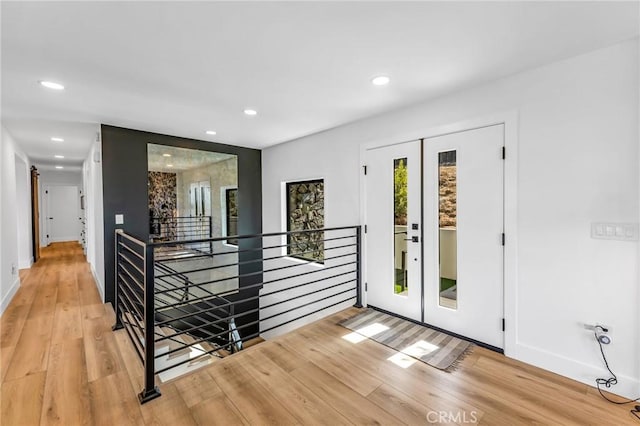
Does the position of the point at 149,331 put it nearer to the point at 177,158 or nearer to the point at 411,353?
the point at 411,353

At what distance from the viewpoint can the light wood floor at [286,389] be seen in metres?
1.72

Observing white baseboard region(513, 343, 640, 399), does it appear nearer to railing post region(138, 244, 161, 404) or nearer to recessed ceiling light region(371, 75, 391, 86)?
recessed ceiling light region(371, 75, 391, 86)

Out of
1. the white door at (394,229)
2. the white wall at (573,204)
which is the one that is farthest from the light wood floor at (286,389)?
the white door at (394,229)

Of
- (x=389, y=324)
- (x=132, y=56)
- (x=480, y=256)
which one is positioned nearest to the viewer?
(x=132, y=56)

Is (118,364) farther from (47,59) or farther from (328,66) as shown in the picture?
(328,66)

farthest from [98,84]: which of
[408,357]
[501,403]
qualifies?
[501,403]

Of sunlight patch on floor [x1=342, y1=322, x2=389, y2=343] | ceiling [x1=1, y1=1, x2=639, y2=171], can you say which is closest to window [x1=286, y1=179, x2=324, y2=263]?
sunlight patch on floor [x1=342, y1=322, x2=389, y2=343]

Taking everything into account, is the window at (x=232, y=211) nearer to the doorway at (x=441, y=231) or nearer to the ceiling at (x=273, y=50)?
the ceiling at (x=273, y=50)

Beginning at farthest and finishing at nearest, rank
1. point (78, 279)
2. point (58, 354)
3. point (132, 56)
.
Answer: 1. point (78, 279)
2. point (58, 354)
3. point (132, 56)

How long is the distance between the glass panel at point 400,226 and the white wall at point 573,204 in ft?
2.60

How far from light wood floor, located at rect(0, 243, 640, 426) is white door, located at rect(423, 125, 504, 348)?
0.37 m

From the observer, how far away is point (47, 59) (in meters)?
1.98

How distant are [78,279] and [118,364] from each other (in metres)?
3.52

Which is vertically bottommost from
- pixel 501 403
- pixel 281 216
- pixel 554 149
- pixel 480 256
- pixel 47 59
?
pixel 501 403
